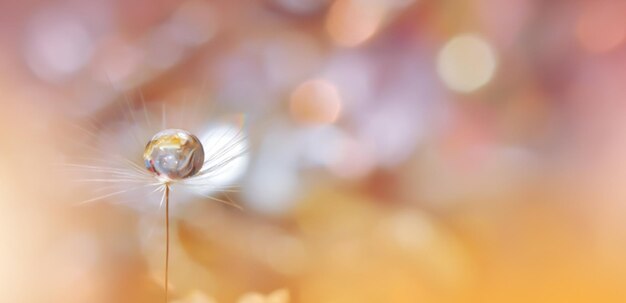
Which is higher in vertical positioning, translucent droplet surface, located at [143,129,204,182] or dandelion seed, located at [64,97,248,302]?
dandelion seed, located at [64,97,248,302]

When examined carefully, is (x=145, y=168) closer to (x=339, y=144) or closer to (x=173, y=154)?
(x=173, y=154)

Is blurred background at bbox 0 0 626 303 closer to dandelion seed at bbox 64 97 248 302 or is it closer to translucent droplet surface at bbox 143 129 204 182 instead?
dandelion seed at bbox 64 97 248 302

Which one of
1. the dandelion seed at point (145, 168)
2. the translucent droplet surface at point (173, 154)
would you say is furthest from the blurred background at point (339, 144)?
the translucent droplet surface at point (173, 154)

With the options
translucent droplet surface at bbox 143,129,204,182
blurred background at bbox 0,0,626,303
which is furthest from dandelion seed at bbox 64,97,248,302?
translucent droplet surface at bbox 143,129,204,182

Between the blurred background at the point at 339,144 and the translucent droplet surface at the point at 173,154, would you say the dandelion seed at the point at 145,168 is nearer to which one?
the blurred background at the point at 339,144

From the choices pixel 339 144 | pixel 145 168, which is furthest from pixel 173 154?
pixel 339 144

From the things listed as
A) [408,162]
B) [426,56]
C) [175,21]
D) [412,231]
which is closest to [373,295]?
[412,231]

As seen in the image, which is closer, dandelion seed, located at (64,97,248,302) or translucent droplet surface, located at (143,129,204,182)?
translucent droplet surface, located at (143,129,204,182)
